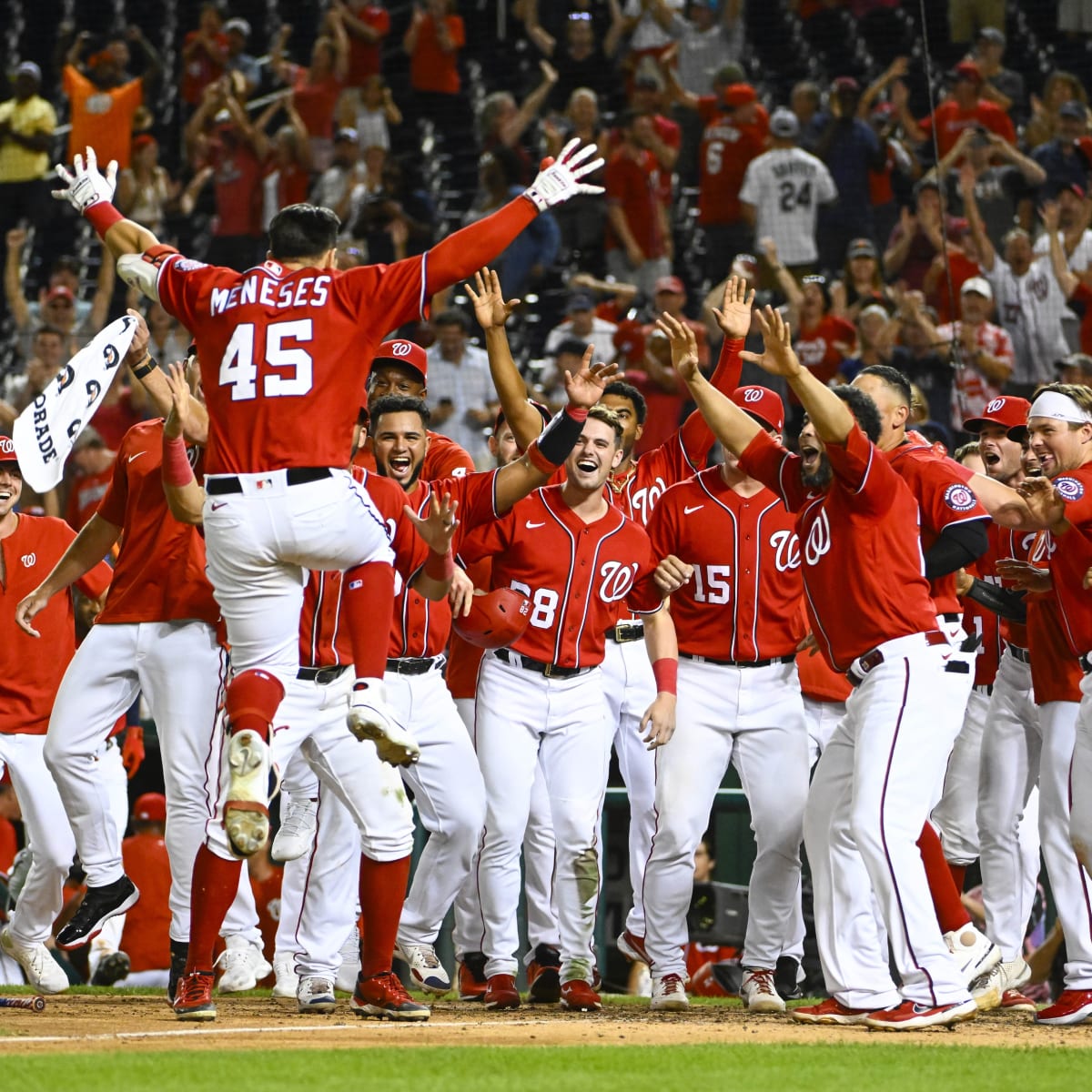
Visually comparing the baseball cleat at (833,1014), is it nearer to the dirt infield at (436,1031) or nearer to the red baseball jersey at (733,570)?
the dirt infield at (436,1031)

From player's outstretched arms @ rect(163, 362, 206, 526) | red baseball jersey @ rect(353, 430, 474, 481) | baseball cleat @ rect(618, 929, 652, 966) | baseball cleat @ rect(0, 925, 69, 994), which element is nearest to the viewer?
player's outstretched arms @ rect(163, 362, 206, 526)

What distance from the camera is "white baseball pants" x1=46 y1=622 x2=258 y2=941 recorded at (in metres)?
6.27

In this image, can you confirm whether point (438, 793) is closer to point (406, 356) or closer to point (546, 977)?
point (546, 977)

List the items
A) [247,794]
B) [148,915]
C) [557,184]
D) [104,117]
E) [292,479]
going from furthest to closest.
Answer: [104,117], [148,915], [557,184], [292,479], [247,794]

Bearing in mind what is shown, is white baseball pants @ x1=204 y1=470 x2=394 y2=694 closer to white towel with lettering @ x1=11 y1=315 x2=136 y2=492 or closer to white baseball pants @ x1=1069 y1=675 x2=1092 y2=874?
white towel with lettering @ x1=11 y1=315 x2=136 y2=492

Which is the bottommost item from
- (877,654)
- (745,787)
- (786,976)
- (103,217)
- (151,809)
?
(786,976)

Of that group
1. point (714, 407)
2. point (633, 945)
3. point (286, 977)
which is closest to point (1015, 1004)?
point (633, 945)

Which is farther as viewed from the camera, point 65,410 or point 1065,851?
point 1065,851

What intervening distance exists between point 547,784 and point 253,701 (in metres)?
1.73

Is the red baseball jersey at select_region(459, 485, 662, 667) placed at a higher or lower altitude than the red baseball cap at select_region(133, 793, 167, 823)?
higher

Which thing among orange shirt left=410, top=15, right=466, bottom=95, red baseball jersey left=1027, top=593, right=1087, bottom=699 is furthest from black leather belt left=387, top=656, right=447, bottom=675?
orange shirt left=410, top=15, right=466, bottom=95

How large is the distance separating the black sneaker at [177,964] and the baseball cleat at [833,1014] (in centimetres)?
197

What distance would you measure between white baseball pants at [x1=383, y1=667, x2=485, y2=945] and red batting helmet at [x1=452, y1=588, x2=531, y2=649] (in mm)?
276

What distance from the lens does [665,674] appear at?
21.1ft
